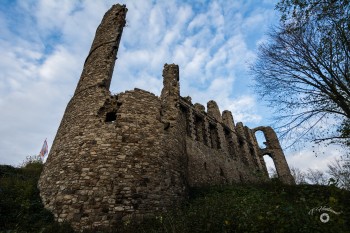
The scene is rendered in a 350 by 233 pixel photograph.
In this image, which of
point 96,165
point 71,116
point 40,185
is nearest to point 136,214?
point 96,165

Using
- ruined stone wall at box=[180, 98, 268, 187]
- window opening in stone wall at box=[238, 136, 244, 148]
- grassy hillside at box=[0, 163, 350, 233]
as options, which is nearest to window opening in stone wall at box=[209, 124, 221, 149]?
ruined stone wall at box=[180, 98, 268, 187]

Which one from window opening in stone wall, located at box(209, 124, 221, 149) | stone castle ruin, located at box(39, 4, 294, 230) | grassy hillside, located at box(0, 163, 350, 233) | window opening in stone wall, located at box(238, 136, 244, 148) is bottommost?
grassy hillside, located at box(0, 163, 350, 233)

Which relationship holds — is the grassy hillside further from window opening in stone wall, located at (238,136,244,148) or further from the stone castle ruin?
window opening in stone wall, located at (238,136,244,148)

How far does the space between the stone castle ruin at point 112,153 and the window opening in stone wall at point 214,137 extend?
3.82m

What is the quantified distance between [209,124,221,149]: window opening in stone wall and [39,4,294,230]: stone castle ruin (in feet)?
12.5

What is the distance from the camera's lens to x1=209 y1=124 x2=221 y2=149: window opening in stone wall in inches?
625

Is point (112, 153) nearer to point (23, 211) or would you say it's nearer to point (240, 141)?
point (23, 211)

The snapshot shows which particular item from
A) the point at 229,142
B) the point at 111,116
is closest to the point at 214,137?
the point at 229,142

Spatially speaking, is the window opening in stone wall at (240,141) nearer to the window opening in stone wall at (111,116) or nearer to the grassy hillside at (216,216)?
the grassy hillside at (216,216)

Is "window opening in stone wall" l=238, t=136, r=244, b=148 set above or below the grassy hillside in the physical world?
above

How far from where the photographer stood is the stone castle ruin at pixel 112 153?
259 inches

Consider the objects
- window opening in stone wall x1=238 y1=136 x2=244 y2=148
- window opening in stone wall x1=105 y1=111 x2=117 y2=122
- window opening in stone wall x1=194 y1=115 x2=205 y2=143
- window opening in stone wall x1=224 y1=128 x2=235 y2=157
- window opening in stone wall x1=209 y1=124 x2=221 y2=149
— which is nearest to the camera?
window opening in stone wall x1=105 y1=111 x2=117 y2=122

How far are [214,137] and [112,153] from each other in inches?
415

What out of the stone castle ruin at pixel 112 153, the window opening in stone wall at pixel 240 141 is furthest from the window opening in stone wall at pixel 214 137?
the window opening in stone wall at pixel 240 141
